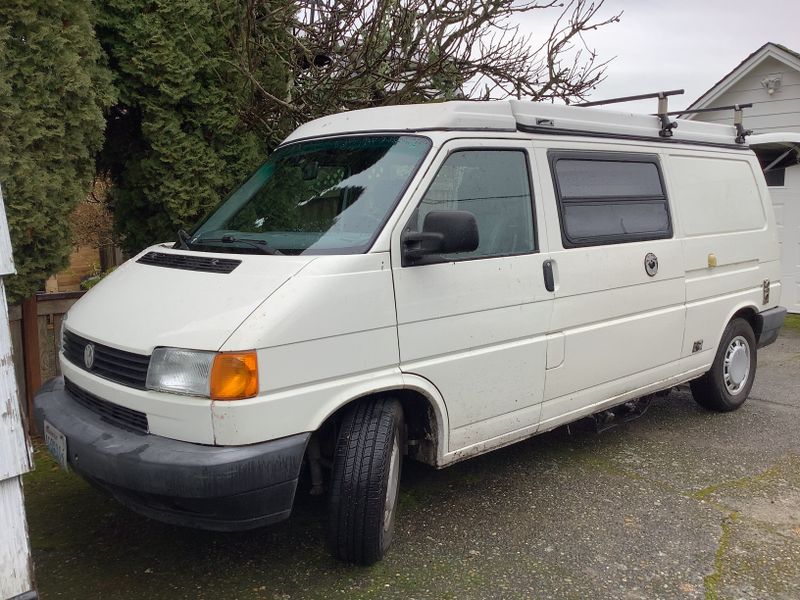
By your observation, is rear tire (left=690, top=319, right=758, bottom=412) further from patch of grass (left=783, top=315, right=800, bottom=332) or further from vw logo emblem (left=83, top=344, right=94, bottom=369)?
vw logo emblem (left=83, top=344, right=94, bottom=369)

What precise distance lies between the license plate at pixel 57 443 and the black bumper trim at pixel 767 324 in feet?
17.9

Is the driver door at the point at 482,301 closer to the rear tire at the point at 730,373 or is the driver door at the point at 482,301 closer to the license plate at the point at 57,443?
the license plate at the point at 57,443

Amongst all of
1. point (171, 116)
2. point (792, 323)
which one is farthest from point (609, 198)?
point (792, 323)

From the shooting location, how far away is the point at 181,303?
3152 millimetres

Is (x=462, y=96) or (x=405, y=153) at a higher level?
(x=462, y=96)

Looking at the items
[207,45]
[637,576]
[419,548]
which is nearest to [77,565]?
[419,548]

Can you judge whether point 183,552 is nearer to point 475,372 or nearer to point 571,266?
point 475,372

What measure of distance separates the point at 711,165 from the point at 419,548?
12.7 feet

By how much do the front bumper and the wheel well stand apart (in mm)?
441

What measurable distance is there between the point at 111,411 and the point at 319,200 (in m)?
1.46

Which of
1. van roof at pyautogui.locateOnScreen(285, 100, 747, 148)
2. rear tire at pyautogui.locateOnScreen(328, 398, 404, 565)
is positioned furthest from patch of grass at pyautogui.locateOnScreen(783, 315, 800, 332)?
rear tire at pyautogui.locateOnScreen(328, 398, 404, 565)

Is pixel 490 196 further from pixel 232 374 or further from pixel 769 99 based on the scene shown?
pixel 769 99

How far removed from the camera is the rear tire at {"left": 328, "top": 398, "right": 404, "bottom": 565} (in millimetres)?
3250

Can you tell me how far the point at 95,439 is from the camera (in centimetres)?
310
